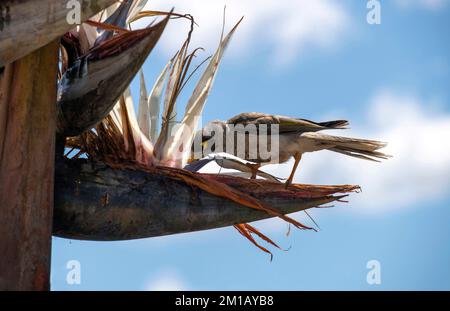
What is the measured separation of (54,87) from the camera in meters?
3.46

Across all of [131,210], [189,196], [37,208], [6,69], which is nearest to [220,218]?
[189,196]

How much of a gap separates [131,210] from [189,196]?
0.99ft

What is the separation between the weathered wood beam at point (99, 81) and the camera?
3352 millimetres

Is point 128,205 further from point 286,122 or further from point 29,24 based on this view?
point 286,122

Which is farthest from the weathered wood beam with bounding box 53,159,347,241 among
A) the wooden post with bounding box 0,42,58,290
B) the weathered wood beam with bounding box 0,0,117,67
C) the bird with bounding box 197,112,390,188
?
the bird with bounding box 197,112,390,188

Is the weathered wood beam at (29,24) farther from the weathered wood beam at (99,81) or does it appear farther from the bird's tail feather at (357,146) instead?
the bird's tail feather at (357,146)

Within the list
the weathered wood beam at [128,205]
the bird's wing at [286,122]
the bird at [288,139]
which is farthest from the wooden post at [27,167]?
the bird's wing at [286,122]

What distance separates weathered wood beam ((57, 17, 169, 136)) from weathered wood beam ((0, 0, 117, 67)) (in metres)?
0.27

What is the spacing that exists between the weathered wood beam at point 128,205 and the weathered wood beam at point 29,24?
70 cm

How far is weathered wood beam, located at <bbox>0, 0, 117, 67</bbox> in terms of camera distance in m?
3.05

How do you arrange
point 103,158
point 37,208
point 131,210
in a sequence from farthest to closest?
point 103,158, point 131,210, point 37,208

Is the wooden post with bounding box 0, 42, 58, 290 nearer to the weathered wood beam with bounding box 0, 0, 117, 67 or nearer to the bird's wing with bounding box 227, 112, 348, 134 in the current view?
the weathered wood beam with bounding box 0, 0, 117, 67

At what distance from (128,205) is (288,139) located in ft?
11.5
